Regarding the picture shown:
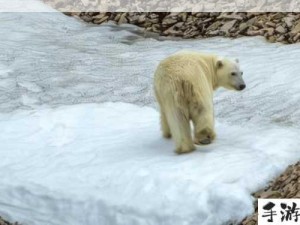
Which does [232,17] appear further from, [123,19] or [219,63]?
[219,63]

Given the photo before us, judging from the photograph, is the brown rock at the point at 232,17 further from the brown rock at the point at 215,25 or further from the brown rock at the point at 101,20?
the brown rock at the point at 101,20

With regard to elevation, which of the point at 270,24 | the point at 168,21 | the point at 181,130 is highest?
the point at 181,130

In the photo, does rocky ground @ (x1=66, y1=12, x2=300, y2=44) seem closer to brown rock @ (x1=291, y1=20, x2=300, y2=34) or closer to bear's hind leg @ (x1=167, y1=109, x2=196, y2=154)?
brown rock @ (x1=291, y1=20, x2=300, y2=34)

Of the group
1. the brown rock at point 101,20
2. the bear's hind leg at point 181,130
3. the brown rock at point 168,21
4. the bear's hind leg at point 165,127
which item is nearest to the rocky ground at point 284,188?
the bear's hind leg at point 181,130

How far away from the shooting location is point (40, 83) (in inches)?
501

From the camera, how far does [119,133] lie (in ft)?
35.6

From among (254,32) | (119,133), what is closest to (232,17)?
(254,32)

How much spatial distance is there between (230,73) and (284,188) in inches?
66.8

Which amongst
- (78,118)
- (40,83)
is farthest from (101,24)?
(78,118)

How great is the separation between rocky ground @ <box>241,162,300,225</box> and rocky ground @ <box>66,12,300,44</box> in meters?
4.26

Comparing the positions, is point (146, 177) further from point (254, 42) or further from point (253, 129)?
point (254, 42)

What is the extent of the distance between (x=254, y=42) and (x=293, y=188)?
184 inches

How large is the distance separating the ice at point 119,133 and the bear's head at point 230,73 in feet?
A: 1.73

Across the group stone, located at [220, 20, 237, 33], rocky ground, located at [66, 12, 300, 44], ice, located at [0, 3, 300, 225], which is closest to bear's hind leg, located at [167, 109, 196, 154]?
ice, located at [0, 3, 300, 225]
